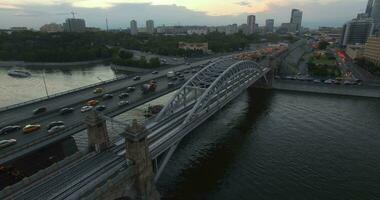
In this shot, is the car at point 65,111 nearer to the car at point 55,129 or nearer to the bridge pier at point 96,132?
the car at point 55,129

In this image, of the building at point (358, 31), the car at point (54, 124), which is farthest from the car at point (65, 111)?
the building at point (358, 31)

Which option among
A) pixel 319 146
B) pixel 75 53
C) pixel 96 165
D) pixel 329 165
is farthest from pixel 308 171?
pixel 75 53

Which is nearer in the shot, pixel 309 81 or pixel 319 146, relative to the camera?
pixel 319 146

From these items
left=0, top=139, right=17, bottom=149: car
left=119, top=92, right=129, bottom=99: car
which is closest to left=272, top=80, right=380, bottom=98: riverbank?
left=119, top=92, right=129, bottom=99: car

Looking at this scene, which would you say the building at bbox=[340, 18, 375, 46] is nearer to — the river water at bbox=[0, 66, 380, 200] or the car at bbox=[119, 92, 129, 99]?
the river water at bbox=[0, 66, 380, 200]

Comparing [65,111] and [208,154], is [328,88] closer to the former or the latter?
[208,154]

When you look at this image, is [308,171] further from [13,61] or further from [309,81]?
[13,61]

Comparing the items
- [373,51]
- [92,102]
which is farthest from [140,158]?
[373,51]
